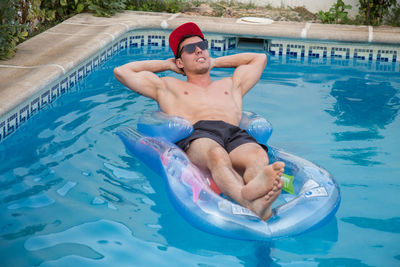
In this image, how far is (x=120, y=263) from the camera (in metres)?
2.78

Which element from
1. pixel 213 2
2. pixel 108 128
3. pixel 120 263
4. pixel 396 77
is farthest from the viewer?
pixel 213 2

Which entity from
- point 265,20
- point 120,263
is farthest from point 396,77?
point 120,263

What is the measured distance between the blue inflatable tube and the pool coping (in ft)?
4.06

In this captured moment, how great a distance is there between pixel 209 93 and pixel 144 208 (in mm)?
1079

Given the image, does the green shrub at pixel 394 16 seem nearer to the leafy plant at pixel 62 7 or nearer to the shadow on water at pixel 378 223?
the leafy plant at pixel 62 7

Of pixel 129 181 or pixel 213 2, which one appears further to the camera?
pixel 213 2

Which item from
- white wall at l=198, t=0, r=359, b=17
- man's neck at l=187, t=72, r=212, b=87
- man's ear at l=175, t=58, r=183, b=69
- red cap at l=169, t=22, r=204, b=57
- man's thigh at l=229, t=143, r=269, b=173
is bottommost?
man's thigh at l=229, t=143, r=269, b=173

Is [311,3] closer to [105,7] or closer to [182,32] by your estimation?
[105,7]

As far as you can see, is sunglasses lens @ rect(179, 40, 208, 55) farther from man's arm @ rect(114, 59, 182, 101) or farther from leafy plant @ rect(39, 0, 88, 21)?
leafy plant @ rect(39, 0, 88, 21)

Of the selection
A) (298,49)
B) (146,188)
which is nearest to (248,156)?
(146,188)

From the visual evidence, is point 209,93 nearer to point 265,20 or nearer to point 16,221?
point 16,221

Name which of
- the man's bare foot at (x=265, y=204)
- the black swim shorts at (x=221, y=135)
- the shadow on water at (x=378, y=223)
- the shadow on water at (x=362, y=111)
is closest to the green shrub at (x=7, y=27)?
the black swim shorts at (x=221, y=135)

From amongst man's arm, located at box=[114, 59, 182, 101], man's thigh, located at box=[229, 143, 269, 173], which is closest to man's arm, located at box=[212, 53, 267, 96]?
man's arm, located at box=[114, 59, 182, 101]

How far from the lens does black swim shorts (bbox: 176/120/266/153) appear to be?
354cm
